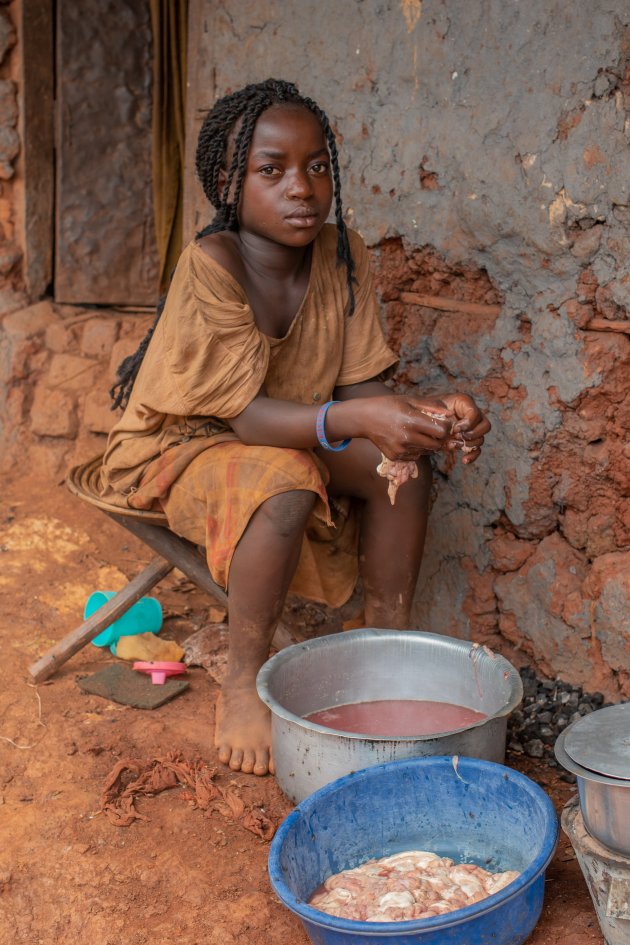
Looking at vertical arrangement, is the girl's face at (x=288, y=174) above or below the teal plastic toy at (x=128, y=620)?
above

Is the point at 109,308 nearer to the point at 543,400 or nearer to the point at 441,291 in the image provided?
the point at 441,291

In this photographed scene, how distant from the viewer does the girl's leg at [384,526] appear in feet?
9.26

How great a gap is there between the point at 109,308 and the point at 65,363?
42 cm

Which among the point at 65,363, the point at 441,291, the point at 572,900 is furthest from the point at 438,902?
the point at 65,363

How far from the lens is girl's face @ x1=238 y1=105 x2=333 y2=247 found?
2.60m

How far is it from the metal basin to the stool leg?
2.09ft

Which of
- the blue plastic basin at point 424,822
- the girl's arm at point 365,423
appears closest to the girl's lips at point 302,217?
the girl's arm at point 365,423

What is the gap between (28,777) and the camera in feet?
8.63

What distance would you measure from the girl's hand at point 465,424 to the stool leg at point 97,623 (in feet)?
3.35

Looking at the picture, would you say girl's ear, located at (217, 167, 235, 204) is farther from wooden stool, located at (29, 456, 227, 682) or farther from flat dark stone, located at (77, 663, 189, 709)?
flat dark stone, located at (77, 663, 189, 709)

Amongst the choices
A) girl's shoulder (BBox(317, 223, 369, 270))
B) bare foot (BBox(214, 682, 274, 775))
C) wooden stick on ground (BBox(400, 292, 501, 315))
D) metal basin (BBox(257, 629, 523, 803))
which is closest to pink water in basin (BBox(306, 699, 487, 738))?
metal basin (BBox(257, 629, 523, 803))

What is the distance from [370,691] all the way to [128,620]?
38.3 inches

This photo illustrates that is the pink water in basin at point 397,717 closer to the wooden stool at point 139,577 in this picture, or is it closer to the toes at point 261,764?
the toes at point 261,764

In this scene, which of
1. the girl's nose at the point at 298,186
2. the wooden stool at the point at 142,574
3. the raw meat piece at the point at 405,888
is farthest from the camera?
the wooden stool at the point at 142,574
